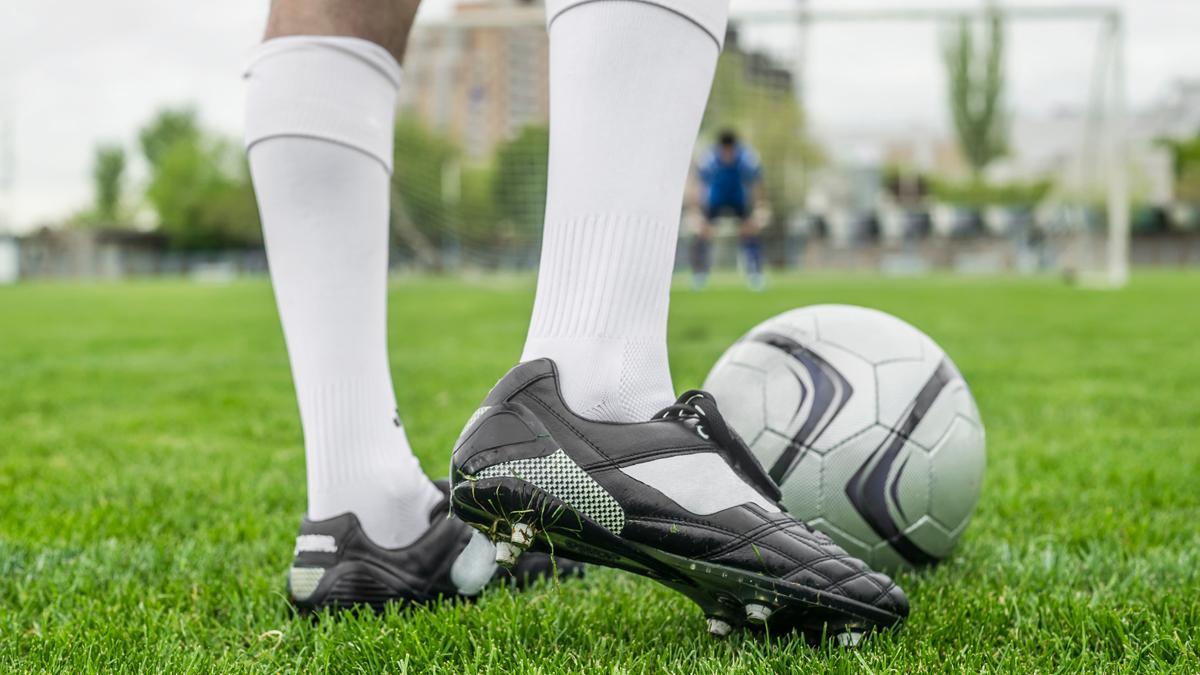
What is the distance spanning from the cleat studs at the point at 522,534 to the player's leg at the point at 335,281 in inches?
11.5

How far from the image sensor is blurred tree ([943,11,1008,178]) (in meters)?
26.5

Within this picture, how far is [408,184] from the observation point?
1181cm

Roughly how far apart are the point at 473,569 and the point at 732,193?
12.4 meters

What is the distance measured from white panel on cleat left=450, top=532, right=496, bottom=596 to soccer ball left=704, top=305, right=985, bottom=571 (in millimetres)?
458

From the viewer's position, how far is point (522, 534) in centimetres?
109

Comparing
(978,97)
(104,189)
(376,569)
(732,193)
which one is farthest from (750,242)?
(104,189)

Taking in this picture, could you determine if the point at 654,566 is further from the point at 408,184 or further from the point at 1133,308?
the point at 408,184

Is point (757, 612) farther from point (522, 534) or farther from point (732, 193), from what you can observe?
point (732, 193)

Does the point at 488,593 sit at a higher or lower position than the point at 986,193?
lower

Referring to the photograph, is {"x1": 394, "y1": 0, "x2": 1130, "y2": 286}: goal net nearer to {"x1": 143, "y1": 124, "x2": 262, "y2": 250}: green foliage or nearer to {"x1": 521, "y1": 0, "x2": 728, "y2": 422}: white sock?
{"x1": 521, "y1": 0, "x2": 728, "y2": 422}: white sock

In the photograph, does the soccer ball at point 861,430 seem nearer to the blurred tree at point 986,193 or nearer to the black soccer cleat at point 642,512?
the black soccer cleat at point 642,512

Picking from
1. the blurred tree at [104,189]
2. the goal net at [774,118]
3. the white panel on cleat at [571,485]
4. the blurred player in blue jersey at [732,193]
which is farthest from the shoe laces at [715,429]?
the blurred tree at [104,189]

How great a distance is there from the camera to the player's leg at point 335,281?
4.55 ft

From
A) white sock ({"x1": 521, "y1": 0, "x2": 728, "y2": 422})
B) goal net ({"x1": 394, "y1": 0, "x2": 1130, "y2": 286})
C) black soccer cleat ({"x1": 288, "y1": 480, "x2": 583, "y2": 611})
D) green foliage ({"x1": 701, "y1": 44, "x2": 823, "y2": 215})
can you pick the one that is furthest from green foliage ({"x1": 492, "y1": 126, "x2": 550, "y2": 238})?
white sock ({"x1": 521, "y1": 0, "x2": 728, "y2": 422})
